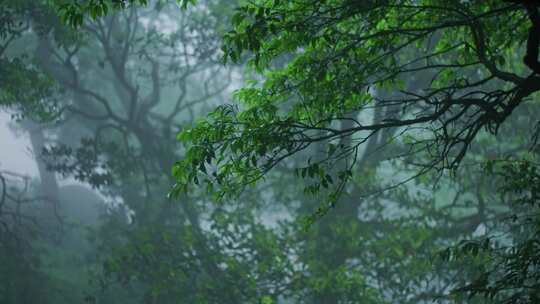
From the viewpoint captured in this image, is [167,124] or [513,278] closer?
[513,278]

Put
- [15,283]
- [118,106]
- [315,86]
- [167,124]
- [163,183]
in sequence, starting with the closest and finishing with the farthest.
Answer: [315,86], [15,283], [167,124], [163,183], [118,106]

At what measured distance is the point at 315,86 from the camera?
260 inches

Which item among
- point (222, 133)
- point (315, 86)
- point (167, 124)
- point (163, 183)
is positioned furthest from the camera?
point (163, 183)

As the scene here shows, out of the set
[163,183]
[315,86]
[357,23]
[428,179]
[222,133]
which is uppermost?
[163,183]

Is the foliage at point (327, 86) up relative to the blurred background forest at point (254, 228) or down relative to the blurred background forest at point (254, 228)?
down

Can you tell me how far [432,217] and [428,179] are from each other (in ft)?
3.29

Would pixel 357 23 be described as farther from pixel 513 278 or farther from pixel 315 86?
pixel 513 278

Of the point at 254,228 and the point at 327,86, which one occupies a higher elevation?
the point at 254,228

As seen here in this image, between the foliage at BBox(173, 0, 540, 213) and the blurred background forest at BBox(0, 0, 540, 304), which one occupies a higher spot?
the blurred background forest at BBox(0, 0, 540, 304)

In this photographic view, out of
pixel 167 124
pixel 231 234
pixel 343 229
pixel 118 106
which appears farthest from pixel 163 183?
pixel 118 106

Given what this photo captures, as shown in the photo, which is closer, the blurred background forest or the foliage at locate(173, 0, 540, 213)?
the foliage at locate(173, 0, 540, 213)

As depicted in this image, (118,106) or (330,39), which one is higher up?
(118,106)

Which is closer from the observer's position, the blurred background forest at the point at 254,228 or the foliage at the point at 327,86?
the foliage at the point at 327,86

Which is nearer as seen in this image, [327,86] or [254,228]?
[327,86]
